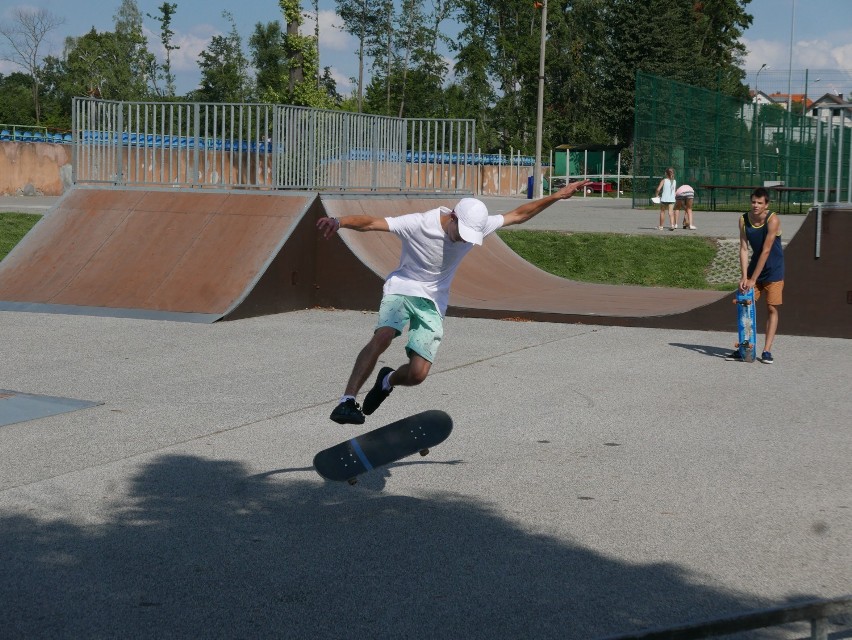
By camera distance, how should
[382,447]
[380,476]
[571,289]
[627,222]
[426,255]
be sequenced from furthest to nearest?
[627,222] → [571,289] → [426,255] → [380,476] → [382,447]

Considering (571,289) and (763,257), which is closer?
(763,257)

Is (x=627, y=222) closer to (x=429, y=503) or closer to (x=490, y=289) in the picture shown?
(x=490, y=289)

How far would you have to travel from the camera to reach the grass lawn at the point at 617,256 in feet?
71.3

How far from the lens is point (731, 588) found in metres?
4.80

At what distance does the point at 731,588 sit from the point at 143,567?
2.60 metres

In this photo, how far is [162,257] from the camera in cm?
1552

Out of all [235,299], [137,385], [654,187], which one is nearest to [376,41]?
[654,187]

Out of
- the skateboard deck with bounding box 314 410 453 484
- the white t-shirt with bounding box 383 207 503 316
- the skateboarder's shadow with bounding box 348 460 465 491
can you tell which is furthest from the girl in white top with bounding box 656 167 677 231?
the skateboard deck with bounding box 314 410 453 484

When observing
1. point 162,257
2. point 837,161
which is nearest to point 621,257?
point 837,161

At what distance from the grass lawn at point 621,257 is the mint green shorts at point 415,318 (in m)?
14.3

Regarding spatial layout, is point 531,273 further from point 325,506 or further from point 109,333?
point 325,506

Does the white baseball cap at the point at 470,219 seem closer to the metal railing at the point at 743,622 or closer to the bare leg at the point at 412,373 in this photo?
the bare leg at the point at 412,373

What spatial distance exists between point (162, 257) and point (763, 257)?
27.0 ft

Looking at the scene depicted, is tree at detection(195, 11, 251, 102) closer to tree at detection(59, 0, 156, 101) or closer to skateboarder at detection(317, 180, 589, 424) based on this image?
tree at detection(59, 0, 156, 101)
